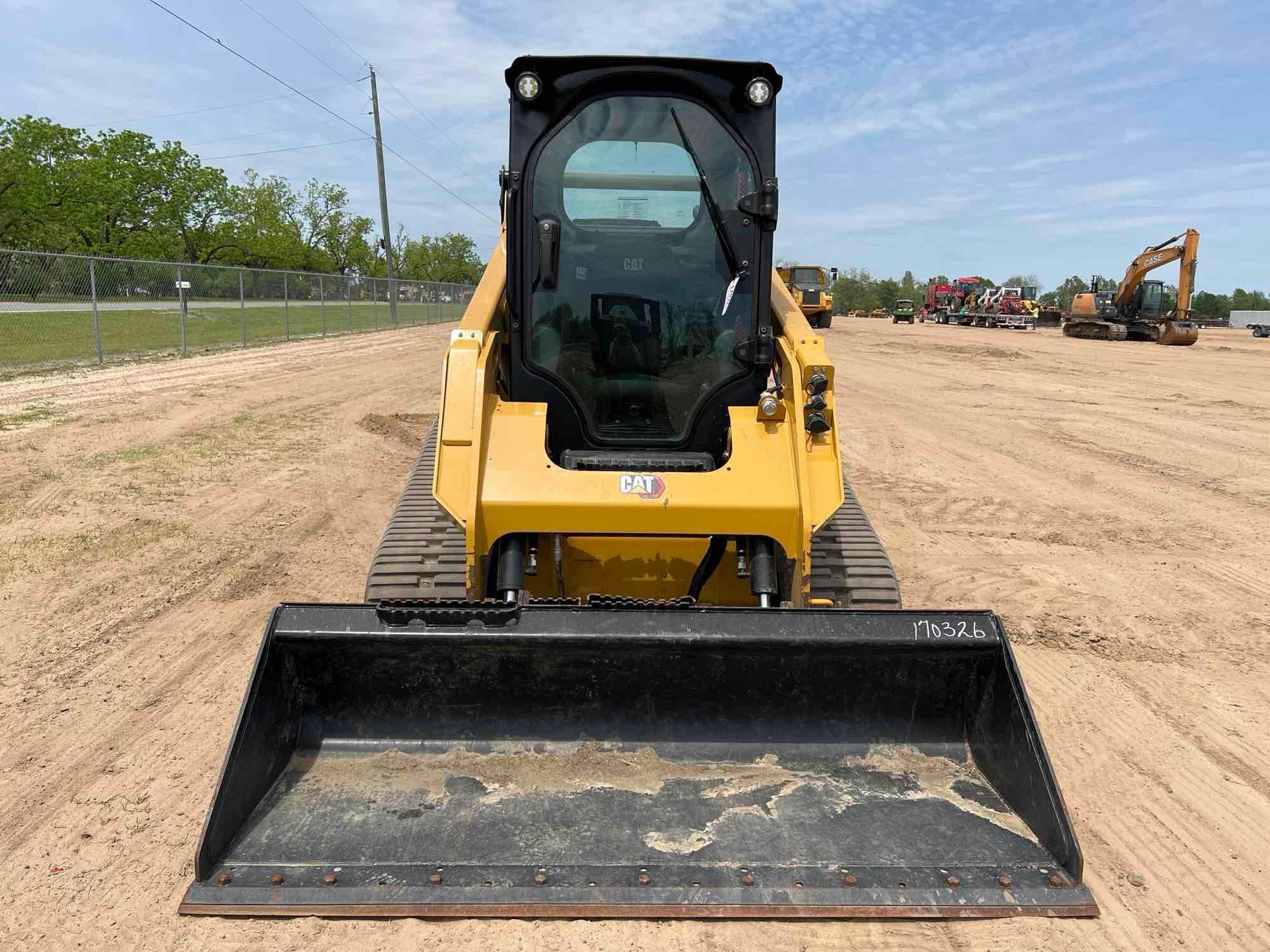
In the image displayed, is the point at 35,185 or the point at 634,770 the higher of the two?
the point at 35,185

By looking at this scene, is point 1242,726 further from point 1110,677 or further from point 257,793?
point 257,793

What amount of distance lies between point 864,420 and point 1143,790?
381 inches

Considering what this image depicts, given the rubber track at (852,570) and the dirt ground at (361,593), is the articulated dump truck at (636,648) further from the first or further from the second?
the dirt ground at (361,593)

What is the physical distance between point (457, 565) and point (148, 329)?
17857 mm

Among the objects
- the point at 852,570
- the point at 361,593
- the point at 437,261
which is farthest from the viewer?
the point at 437,261

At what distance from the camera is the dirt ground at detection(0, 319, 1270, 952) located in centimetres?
257

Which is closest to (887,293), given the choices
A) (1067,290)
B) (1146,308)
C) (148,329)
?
(1067,290)

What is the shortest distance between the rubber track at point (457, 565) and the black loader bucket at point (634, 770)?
0.78 m

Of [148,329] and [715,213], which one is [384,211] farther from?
[715,213]

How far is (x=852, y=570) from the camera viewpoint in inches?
159

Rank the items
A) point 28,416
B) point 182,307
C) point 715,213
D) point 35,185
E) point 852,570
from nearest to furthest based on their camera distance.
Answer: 1. point 715,213
2. point 852,570
3. point 28,416
4. point 182,307
5. point 35,185

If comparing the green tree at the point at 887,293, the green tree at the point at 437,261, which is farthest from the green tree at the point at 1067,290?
the green tree at the point at 437,261

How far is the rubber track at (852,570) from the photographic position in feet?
12.7

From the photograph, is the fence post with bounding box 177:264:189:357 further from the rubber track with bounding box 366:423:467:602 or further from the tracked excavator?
the tracked excavator
